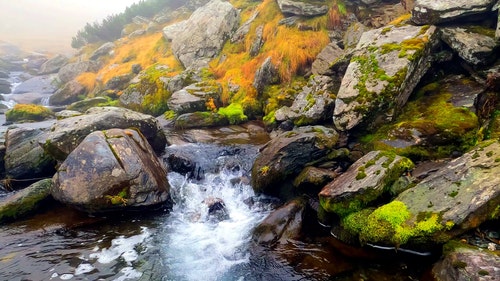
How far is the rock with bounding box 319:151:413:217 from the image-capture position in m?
7.96

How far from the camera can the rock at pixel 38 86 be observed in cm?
3466

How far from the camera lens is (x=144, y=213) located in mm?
10086

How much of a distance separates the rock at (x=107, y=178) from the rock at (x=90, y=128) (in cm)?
202

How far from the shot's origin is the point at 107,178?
31.2 feet

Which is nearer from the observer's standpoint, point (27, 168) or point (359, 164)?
point (359, 164)

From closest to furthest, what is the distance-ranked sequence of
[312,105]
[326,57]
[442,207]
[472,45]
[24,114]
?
[442,207], [472,45], [312,105], [326,57], [24,114]

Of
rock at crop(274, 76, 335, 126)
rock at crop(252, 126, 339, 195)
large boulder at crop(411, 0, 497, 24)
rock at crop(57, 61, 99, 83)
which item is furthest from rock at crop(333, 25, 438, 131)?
rock at crop(57, 61, 99, 83)

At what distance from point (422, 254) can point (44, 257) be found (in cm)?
899

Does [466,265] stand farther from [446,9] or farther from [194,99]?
[194,99]

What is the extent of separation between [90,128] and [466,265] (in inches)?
490

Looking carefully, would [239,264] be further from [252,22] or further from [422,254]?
[252,22]

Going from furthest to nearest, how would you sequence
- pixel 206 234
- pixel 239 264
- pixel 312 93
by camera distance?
pixel 312 93, pixel 206 234, pixel 239 264

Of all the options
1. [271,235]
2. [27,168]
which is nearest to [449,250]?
[271,235]

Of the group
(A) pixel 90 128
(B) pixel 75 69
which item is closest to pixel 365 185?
(A) pixel 90 128
